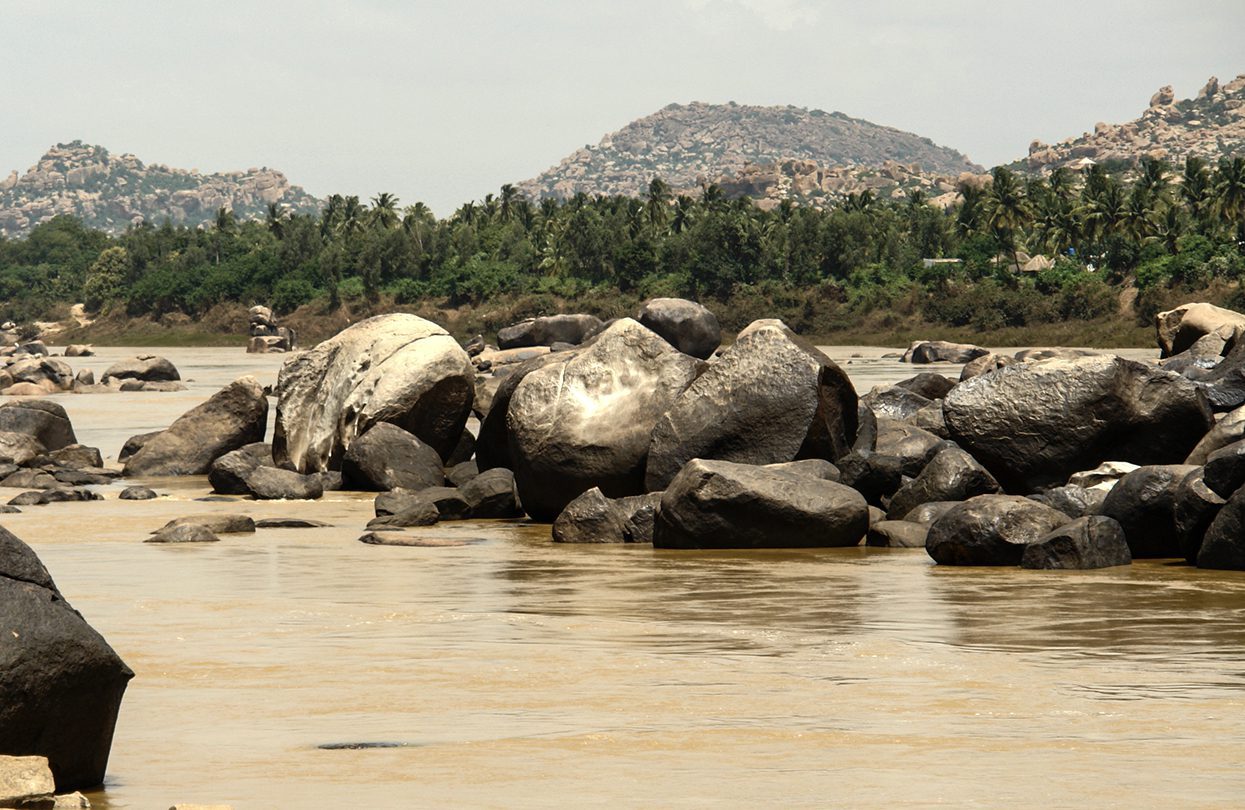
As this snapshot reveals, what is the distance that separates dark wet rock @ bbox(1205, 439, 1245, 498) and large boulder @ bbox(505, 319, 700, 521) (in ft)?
18.7

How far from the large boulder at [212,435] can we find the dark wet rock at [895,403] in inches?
334

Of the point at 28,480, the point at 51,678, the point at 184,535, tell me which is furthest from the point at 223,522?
the point at 51,678

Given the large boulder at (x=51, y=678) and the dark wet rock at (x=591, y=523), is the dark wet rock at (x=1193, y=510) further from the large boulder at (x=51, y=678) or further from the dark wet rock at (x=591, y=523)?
the large boulder at (x=51, y=678)

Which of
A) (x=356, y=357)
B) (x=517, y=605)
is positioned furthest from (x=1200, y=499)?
(x=356, y=357)

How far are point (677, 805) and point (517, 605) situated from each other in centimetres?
590

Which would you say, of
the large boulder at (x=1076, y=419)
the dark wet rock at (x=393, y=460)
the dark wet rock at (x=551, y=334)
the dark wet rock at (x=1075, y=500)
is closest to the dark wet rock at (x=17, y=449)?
the dark wet rock at (x=393, y=460)

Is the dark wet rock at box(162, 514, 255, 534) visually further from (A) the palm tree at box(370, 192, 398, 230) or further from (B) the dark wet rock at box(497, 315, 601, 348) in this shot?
(A) the palm tree at box(370, 192, 398, 230)

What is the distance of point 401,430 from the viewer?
2125cm

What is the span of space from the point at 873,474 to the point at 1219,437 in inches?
131

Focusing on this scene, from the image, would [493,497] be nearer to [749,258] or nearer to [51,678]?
[51,678]

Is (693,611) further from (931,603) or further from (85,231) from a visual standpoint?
(85,231)

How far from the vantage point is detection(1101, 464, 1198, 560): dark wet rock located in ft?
47.1

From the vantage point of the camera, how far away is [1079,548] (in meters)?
13.6

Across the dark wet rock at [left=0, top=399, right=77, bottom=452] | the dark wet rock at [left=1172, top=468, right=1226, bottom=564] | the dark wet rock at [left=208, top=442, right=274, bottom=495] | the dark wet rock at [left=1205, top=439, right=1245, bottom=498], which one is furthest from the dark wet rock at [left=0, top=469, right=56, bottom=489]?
the dark wet rock at [left=1205, top=439, right=1245, bottom=498]
